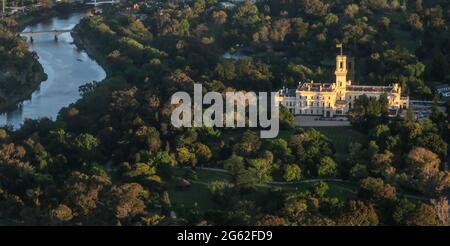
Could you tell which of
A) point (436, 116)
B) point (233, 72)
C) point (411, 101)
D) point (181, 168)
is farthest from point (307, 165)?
point (233, 72)

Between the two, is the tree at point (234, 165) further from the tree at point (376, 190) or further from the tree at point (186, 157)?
the tree at point (376, 190)

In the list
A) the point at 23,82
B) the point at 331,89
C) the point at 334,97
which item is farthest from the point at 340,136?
the point at 23,82

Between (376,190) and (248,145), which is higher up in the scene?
(376,190)

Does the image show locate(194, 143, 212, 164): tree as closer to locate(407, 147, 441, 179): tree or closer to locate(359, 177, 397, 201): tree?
locate(359, 177, 397, 201): tree

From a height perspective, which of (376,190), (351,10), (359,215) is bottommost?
(351,10)

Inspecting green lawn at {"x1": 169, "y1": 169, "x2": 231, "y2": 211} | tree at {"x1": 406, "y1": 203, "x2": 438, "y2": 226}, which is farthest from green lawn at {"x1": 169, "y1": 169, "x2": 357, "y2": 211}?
tree at {"x1": 406, "y1": 203, "x2": 438, "y2": 226}

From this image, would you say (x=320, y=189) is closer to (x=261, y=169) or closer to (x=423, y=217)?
(x=261, y=169)

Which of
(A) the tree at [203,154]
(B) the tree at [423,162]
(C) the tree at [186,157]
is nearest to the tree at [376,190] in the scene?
(B) the tree at [423,162]
